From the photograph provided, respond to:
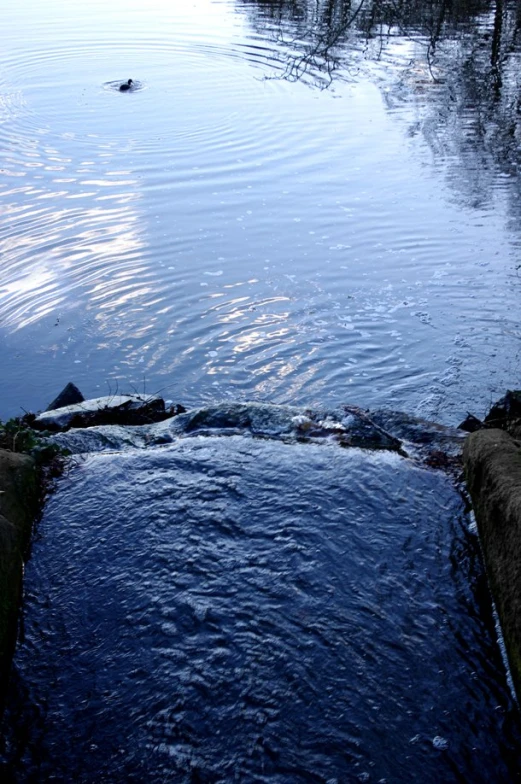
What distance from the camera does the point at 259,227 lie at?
44.1 feet

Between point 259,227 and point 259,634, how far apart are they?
9599 mm

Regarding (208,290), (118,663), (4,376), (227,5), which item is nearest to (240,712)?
(118,663)

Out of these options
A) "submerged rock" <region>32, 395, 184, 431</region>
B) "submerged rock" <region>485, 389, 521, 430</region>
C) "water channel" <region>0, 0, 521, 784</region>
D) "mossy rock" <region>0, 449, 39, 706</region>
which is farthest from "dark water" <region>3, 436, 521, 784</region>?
"submerged rock" <region>32, 395, 184, 431</region>

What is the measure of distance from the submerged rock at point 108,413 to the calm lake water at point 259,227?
0.83 m

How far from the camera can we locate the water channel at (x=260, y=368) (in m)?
4.30

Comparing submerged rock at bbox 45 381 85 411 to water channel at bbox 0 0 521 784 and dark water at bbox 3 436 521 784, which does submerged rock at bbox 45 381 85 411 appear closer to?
water channel at bbox 0 0 521 784

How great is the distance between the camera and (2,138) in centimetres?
1734

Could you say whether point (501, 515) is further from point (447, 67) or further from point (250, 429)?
point (447, 67)

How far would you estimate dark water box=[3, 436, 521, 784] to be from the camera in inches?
161

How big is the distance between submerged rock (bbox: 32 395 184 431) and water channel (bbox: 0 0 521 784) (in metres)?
0.95

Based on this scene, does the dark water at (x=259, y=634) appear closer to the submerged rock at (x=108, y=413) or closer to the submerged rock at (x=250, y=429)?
the submerged rock at (x=250, y=429)

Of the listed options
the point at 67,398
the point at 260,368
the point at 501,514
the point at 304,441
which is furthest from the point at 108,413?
the point at 501,514

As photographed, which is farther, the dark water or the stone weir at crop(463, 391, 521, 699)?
the stone weir at crop(463, 391, 521, 699)

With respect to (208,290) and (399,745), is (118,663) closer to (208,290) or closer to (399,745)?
(399,745)
